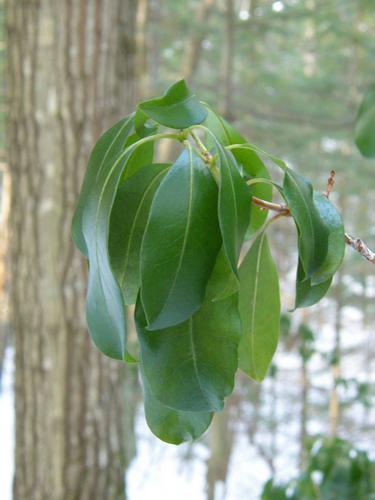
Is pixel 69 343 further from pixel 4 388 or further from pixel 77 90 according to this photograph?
pixel 4 388

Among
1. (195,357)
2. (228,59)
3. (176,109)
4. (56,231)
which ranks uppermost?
(176,109)

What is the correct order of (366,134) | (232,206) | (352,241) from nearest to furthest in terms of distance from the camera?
1. (232,206)
2. (352,241)
3. (366,134)

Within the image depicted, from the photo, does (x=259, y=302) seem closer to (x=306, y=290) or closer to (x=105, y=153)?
(x=306, y=290)

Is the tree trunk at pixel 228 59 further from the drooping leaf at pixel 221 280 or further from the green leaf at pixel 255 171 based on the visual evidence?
the drooping leaf at pixel 221 280

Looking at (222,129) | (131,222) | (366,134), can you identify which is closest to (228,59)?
(366,134)

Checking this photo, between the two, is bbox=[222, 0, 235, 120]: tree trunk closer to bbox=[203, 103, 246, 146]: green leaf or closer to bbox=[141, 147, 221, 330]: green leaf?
bbox=[203, 103, 246, 146]: green leaf

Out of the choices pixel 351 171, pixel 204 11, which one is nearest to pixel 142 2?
pixel 204 11
